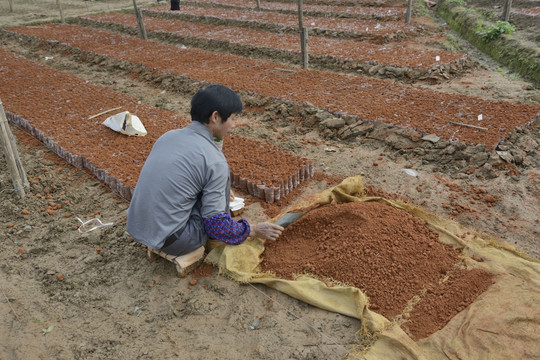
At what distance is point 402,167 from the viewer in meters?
5.33

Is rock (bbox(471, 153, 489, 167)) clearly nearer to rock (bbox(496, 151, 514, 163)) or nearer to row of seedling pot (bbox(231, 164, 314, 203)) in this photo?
rock (bbox(496, 151, 514, 163))

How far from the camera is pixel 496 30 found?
11.5 m

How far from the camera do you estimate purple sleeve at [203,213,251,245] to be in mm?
3086

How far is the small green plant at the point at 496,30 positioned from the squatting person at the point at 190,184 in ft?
37.4

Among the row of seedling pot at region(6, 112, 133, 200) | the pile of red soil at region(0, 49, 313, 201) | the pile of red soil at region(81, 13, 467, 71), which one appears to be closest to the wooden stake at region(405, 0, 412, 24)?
the pile of red soil at region(81, 13, 467, 71)

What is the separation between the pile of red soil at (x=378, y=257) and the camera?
9.76ft

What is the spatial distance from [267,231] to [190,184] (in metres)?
0.72

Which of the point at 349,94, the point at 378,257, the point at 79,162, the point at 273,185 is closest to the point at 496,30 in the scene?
the point at 349,94

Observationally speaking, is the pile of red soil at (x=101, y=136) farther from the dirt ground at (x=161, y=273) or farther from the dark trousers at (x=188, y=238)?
the dark trousers at (x=188, y=238)

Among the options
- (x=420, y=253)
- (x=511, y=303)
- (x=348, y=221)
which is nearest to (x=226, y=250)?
(x=348, y=221)

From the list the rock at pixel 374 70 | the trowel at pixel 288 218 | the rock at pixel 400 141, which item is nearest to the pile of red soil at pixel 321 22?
the rock at pixel 374 70

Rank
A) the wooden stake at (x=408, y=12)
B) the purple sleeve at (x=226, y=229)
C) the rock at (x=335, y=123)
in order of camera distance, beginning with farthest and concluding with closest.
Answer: the wooden stake at (x=408, y=12)
the rock at (x=335, y=123)
the purple sleeve at (x=226, y=229)

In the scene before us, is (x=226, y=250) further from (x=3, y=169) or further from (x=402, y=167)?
(x=3, y=169)

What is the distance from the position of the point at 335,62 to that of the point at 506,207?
6283mm
